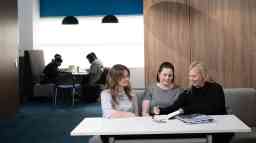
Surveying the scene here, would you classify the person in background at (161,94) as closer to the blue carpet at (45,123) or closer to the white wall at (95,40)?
the blue carpet at (45,123)

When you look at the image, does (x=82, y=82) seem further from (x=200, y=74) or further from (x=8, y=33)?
(x=200, y=74)

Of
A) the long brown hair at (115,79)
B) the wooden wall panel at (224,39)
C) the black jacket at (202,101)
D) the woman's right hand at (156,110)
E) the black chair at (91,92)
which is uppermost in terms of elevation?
the wooden wall panel at (224,39)

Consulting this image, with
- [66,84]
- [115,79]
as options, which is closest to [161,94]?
[115,79]

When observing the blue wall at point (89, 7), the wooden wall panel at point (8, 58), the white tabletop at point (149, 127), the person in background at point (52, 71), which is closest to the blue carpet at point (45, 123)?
the wooden wall panel at point (8, 58)

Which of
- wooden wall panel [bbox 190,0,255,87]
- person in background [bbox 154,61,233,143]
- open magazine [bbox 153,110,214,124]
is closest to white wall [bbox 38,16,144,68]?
wooden wall panel [bbox 190,0,255,87]

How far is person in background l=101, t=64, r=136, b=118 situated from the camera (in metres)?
4.11

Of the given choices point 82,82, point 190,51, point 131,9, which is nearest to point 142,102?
point 190,51

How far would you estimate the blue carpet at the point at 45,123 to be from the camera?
20.3 feet

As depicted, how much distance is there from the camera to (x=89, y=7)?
1175 cm

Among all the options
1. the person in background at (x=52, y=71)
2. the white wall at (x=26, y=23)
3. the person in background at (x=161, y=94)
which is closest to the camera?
the person in background at (x=161, y=94)

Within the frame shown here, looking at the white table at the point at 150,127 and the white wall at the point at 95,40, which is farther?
the white wall at the point at 95,40

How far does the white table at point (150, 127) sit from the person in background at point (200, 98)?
23.3 inches

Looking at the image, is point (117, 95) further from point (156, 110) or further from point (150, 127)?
point (150, 127)

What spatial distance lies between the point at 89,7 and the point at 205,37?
635 centimetres
